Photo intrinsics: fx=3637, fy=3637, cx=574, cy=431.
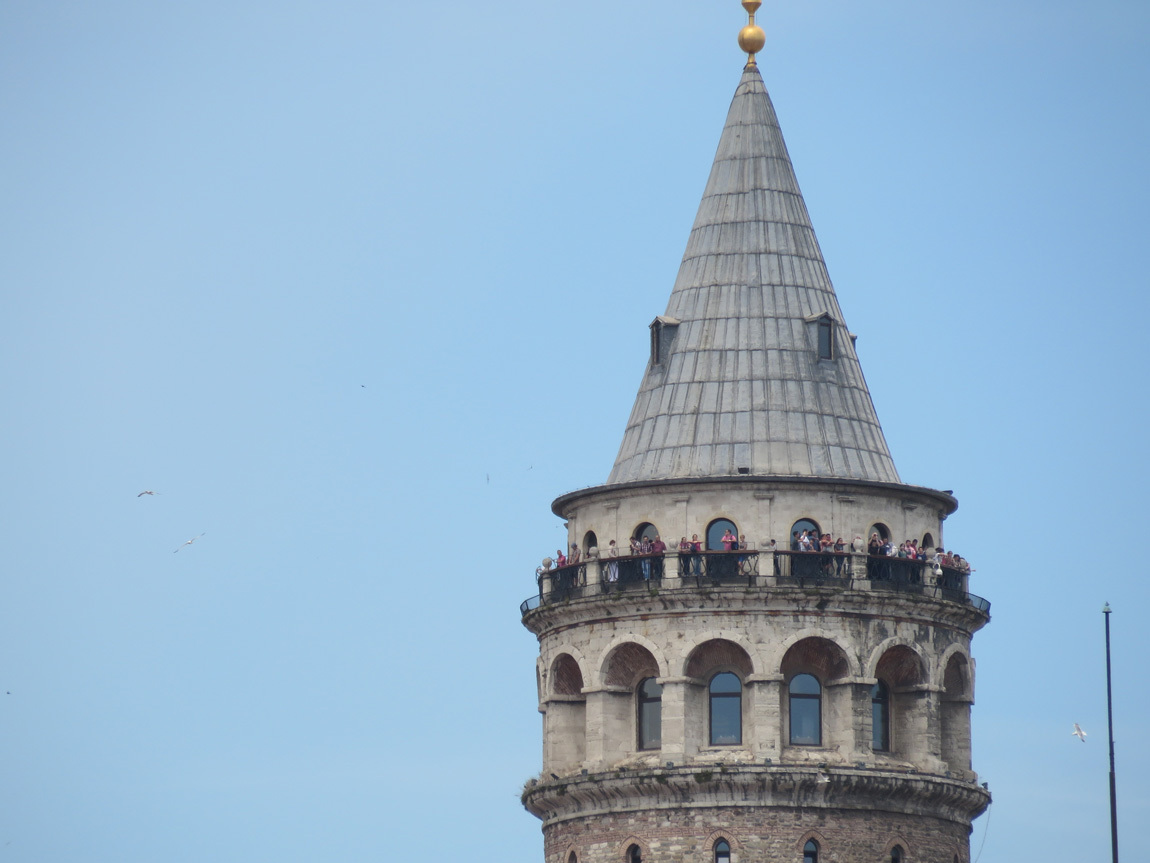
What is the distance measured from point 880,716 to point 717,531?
729cm

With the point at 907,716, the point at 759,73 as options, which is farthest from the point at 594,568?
the point at 759,73

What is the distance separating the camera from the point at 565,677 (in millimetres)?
109562

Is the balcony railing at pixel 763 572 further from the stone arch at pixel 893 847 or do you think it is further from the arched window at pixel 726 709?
the stone arch at pixel 893 847

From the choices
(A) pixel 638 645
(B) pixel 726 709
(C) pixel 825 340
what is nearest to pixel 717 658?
(B) pixel 726 709

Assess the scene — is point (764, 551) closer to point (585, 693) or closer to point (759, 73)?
point (585, 693)

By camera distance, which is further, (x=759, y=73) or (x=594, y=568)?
(x=759, y=73)

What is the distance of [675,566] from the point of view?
106 meters

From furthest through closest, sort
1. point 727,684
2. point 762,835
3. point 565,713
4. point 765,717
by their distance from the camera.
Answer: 1. point 565,713
2. point 727,684
3. point 765,717
4. point 762,835

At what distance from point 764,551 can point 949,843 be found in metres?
10.3

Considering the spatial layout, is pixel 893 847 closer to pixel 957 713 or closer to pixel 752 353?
pixel 957 713

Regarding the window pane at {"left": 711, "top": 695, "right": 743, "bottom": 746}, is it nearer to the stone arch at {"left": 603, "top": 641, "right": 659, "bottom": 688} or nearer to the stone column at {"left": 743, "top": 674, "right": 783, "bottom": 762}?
the stone column at {"left": 743, "top": 674, "right": 783, "bottom": 762}

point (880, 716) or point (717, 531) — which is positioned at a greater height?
point (717, 531)

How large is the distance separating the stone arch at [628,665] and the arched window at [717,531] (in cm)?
366

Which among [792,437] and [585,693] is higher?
[792,437]
